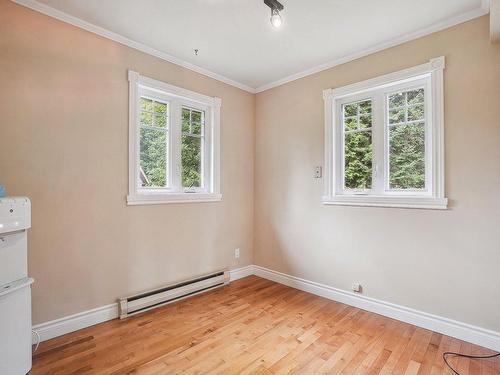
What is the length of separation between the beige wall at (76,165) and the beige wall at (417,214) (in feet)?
4.75

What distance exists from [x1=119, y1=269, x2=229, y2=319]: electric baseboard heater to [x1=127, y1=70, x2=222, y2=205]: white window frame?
93 centimetres

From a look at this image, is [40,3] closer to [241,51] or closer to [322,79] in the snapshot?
[241,51]

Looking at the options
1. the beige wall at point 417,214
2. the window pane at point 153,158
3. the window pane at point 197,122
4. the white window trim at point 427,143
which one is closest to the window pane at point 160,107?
the window pane at point 153,158

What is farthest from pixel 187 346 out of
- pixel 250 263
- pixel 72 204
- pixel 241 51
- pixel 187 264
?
pixel 241 51

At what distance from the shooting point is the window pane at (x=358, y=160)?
114 inches

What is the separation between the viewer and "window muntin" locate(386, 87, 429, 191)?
8.39 ft

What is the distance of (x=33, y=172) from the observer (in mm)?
2166

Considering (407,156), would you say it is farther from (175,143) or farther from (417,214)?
(175,143)

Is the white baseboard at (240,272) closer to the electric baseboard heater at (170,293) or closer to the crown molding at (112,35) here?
the electric baseboard heater at (170,293)

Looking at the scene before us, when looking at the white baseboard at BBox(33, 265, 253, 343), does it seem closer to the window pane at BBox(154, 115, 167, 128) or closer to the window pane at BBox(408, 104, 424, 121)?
the window pane at BBox(154, 115, 167, 128)

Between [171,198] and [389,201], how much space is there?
2284 millimetres

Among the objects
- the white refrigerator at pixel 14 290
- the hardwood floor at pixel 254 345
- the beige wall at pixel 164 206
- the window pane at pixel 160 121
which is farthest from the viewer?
the window pane at pixel 160 121

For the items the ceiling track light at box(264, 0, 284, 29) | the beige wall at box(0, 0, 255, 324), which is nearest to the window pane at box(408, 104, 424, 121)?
the ceiling track light at box(264, 0, 284, 29)

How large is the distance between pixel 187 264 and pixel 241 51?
2482 mm
